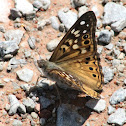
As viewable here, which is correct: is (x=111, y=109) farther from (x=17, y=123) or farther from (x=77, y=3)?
(x=77, y=3)

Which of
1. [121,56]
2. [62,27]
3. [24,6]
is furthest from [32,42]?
[121,56]

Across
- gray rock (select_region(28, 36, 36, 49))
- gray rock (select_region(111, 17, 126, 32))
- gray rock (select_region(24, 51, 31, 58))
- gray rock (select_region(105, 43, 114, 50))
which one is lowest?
gray rock (select_region(105, 43, 114, 50))

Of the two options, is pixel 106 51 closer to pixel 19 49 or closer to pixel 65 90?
pixel 65 90

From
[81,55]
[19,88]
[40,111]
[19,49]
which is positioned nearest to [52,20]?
[19,49]

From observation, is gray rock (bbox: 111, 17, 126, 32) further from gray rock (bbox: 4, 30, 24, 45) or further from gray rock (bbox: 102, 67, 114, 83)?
gray rock (bbox: 4, 30, 24, 45)

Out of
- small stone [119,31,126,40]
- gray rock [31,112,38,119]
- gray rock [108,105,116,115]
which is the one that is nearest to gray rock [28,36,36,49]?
gray rock [31,112,38,119]
